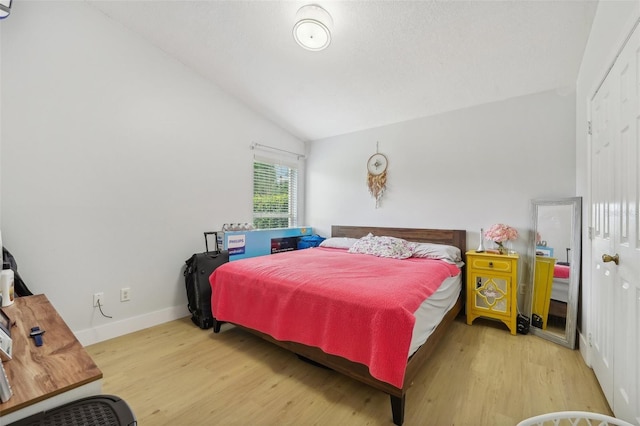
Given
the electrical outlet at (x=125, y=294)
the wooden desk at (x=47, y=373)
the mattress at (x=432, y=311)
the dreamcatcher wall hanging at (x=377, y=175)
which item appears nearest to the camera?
the wooden desk at (x=47, y=373)

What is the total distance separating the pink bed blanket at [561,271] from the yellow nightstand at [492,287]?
1.07 ft

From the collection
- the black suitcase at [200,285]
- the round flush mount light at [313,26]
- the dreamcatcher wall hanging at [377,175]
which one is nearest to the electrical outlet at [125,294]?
the black suitcase at [200,285]

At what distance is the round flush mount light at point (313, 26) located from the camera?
2.10m

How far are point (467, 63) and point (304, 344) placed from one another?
2720 millimetres

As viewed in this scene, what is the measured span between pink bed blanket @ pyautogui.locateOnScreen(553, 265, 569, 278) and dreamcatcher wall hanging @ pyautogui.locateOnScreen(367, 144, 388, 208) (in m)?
1.98

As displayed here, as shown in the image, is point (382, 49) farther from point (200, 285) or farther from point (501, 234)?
point (200, 285)

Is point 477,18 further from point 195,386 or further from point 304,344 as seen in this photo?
point 195,386

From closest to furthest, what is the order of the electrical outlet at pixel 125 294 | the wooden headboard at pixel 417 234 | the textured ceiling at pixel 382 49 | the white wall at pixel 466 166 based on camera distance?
the textured ceiling at pixel 382 49 → the electrical outlet at pixel 125 294 → the white wall at pixel 466 166 → the wooden headboard at pixel 417 234

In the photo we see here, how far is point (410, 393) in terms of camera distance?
5.75 feet

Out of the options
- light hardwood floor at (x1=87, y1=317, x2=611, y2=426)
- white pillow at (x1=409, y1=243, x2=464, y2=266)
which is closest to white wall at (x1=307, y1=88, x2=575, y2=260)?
white pillow at (x1=409, y1=243, x2=464, y2=266)

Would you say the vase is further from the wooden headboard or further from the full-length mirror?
the wooden headboard

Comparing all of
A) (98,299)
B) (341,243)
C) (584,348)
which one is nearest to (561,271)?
(584,348)

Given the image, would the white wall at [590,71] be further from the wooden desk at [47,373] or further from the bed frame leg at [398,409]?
the wooden desk at [47,373]

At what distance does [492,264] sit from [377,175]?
5.74ft
